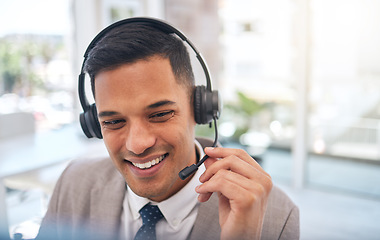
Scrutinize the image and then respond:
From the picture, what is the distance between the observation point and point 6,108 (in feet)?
13.3

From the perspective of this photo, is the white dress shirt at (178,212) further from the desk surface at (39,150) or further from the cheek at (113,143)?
the desk surface at (39,150)

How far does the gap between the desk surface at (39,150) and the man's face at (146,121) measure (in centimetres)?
137

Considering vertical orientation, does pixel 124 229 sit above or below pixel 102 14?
below

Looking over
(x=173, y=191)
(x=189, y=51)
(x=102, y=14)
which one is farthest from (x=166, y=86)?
(x=102, y=14)

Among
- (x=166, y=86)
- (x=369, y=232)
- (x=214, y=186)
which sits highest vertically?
(x=166, y=86)

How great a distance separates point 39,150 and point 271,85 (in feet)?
8.02

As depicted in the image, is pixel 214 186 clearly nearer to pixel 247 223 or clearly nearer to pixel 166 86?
pixel 247 223

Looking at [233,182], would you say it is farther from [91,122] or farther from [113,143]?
[91,122]

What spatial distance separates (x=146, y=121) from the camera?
812mm

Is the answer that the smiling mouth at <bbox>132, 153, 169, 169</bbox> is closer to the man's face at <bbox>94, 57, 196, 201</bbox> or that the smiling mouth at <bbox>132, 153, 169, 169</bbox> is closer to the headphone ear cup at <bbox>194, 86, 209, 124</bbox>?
the man's face at <bbox>94, 57, 196, 201</bbox>

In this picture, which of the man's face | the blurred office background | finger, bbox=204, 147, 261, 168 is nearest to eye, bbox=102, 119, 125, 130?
the man's face

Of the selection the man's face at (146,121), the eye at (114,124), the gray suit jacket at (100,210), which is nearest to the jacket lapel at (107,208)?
the gray suit jacket at (100,210)

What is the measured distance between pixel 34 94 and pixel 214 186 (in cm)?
389

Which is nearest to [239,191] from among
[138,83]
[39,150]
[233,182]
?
[233,182]
